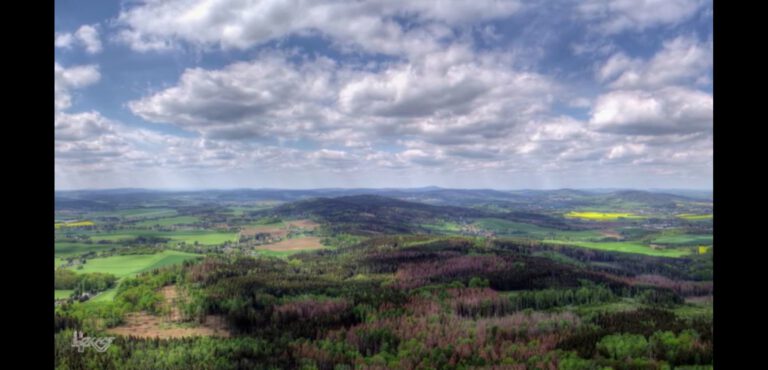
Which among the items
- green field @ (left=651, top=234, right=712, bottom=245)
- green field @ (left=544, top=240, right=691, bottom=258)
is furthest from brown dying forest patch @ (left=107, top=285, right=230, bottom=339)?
green field @ (left=651, top=234, right=712, bottom=245)

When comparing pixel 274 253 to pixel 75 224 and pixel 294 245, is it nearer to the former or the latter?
pixel 294 245

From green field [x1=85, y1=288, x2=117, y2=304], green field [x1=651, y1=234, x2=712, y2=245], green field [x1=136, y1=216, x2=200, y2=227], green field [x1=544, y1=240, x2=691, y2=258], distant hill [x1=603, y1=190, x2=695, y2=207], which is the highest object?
distant hill [x1=603, y1=190, x2=695, y2=207]

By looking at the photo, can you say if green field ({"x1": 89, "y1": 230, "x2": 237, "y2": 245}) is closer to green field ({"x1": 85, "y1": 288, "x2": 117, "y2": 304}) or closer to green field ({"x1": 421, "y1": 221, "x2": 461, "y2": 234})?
green field ({"x1": 85, "y1": 288, "x2": 117, "y2": 304})

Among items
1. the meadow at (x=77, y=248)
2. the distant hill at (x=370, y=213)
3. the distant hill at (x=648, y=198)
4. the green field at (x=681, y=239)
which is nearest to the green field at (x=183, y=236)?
the meadow at (x=77, y=248)

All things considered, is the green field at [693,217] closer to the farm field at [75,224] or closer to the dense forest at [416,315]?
the dense forest at [416,315]
